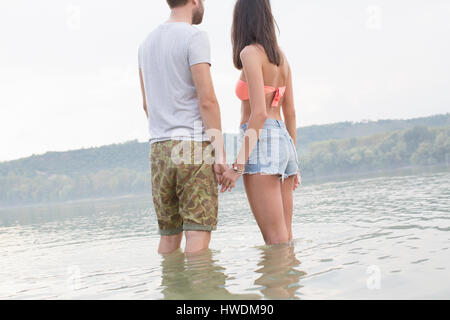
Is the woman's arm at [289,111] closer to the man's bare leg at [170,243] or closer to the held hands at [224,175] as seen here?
the held hands at [224,175]

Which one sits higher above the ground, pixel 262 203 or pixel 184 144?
pixel 184 144

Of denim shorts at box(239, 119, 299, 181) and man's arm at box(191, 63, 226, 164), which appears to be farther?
denim shorts at box(239, 119, 299, 181)

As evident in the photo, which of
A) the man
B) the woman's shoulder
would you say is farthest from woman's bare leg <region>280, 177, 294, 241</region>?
the woman's shoulder

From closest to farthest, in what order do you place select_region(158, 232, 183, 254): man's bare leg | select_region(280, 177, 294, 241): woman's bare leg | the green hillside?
select_region(158, 232, 183, 254): man's bare leg → select_region(280, 177, 294, 241): woman's bare leg → the green hillside

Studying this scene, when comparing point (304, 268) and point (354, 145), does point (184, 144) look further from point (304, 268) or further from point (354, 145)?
point (354, 145)

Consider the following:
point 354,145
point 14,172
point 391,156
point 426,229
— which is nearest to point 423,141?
point 391,156

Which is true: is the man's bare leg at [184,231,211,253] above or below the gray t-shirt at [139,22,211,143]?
below

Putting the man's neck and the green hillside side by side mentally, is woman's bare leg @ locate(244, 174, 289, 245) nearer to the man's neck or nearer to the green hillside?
the man's neck

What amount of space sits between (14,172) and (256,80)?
11713 centimetres

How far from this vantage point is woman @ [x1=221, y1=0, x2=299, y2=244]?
3367 millimetres

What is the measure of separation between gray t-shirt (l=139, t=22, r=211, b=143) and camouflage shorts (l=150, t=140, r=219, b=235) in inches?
3.0

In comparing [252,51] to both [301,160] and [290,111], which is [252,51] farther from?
[301,160]

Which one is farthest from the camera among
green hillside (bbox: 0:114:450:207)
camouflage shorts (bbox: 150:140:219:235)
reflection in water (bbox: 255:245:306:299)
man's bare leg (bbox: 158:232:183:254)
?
green hillside (bbox: 0:114:450:207)

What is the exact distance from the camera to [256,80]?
3340 mm
